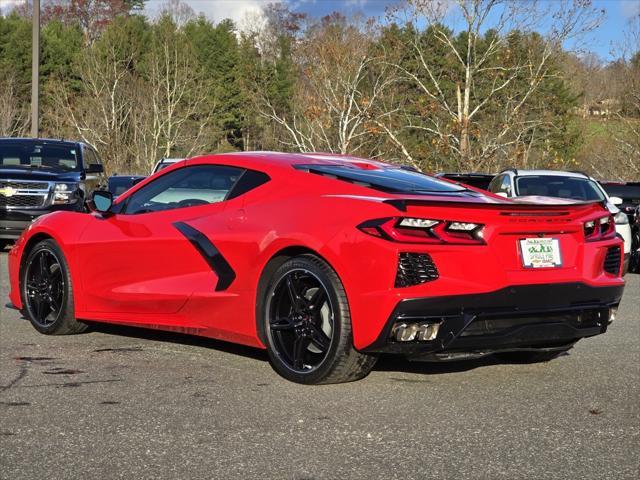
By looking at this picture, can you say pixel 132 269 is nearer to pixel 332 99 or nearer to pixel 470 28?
pixel 470 28

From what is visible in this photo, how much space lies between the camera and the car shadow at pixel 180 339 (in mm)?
6773

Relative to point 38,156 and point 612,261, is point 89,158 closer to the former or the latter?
point 38,156

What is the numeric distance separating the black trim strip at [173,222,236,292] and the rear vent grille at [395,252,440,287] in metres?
1.33

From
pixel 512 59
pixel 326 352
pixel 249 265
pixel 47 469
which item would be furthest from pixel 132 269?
pixel 512 59

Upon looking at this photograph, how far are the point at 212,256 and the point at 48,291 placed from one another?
1.96 metres

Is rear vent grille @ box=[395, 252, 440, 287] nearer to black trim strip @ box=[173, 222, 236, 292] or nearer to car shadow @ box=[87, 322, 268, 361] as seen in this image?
black trim strip @ box=[173, 222, 236, 292]

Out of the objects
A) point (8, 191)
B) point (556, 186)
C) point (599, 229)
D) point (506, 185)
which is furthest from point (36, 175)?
point (599, 229)

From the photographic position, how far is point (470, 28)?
27.4 m

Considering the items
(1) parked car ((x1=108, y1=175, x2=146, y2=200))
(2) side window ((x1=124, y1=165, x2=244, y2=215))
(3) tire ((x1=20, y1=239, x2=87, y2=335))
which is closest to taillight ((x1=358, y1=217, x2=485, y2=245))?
(2) side window ((x1=124, y1=165, x2=244, y2=215))

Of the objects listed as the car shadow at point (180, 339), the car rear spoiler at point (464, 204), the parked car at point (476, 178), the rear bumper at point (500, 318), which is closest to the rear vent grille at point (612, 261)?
the rear bumper at point (500, 318)

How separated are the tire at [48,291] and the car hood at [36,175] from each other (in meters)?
8.09

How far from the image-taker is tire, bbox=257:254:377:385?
5.41 metres

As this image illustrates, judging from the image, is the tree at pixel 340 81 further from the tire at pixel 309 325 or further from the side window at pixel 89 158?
the tire at pixel 309 325

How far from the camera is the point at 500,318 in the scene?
5.33 metres
